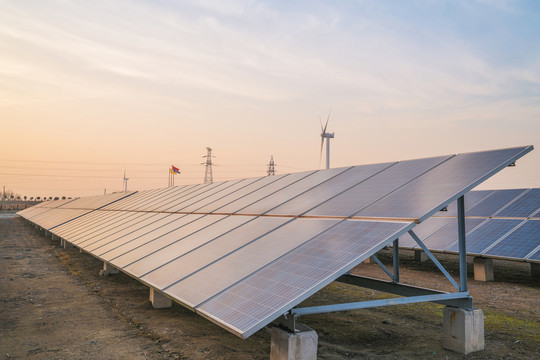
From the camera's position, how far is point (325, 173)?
504 inches

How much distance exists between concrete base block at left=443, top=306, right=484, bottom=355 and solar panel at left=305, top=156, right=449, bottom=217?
112 inches

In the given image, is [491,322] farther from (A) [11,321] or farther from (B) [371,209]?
(A) [11,321]

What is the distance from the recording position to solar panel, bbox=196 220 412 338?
512 centimetres

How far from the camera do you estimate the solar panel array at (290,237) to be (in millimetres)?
5656

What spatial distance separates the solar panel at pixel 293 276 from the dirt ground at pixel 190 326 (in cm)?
207

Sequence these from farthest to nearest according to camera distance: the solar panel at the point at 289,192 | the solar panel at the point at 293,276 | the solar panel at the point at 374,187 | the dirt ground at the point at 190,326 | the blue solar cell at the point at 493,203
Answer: the blue solar cell at the point at 493,203
the solar panel at the point at 289,192
the solar panel at the point at 374,187
the dirt ground at the point at 190,326
the solar panel at the point at 293,276

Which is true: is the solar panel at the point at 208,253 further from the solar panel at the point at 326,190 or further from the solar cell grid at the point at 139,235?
Answer: the solar cell grid at the point at 139,235

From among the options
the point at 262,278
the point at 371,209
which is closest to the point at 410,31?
the point at 371,209

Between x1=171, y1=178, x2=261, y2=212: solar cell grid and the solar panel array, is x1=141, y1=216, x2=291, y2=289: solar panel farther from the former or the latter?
x1=171, y1=178, x2=261, y2=212: solar cell grid

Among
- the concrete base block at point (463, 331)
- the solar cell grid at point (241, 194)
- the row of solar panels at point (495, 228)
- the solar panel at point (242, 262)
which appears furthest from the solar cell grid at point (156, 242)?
the row of solar panels at point (495, 228)

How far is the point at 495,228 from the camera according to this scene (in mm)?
17406

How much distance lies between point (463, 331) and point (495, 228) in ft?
39.6

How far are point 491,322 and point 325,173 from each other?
6.42 m

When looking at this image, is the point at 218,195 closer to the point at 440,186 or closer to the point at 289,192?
the point at 289,192
